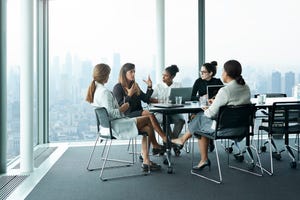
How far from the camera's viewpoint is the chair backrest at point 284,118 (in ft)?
15.8

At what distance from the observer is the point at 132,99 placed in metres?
5.37

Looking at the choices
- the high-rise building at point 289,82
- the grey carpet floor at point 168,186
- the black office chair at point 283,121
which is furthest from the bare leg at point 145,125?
the high-rise building at point 289,82

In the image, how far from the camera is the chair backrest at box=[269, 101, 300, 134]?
4801 mm

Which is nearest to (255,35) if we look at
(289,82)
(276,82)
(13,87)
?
(276,82)

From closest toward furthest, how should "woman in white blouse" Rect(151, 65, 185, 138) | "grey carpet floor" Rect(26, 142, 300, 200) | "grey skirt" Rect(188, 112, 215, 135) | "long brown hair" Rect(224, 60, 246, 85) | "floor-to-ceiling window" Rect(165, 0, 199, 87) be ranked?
1. "grey carpet floor" Rect(26, 142, 300, 200)
2. "long brown hair" Rect(224, 60, 246, 85)
3. "grey skirt" Rect(188, 112, 215, 135)
4. "woman in white blouse" Rect(151, 65, 185, 138)
5. "floor-to-ceiling window" Rect(165, 0, 199, 87)

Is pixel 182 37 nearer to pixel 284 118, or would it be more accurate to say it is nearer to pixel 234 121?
pixel 284 118

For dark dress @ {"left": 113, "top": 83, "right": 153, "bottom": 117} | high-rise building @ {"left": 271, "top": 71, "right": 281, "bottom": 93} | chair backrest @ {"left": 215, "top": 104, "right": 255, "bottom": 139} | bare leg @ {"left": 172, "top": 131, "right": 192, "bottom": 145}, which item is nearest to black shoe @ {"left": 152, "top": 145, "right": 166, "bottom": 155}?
bare leg @ {"left": 172, "top": 131, "right": 192, "bottom": 145}

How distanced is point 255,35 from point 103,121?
411 cm

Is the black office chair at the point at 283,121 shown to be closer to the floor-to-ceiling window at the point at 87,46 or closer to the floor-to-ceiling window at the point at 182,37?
the floor-to-ceiling window at the point at 182,37

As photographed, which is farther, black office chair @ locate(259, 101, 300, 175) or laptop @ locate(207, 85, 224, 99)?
laptop @ locate(207, 85, 224, 99)

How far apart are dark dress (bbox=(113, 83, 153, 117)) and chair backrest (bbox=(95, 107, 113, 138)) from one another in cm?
51

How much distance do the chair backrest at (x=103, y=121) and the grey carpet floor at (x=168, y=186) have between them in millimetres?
518

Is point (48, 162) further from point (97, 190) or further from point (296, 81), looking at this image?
point (296, 81)

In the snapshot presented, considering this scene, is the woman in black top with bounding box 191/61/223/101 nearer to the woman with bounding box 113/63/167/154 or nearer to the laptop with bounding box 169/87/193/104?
the laptop with bounding box 169/87/193/104
